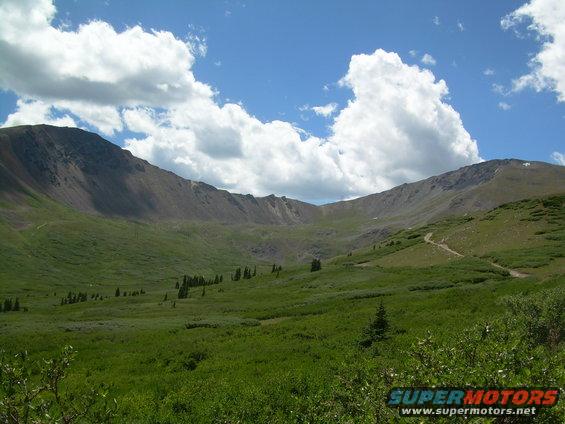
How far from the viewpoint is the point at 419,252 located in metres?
146

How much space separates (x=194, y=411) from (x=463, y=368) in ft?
62.2

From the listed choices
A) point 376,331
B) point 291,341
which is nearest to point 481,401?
point 376,331

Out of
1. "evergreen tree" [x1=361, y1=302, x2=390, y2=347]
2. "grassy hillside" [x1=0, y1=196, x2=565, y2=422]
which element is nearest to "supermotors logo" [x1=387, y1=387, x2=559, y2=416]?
"grassy hillside" [x1=0, y1=196, x2=565, y2=422]

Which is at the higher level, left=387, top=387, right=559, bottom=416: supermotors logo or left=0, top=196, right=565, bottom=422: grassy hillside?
left=387, top=387, right=559, bottom=416: supermotors logo

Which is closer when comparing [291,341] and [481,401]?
[481,401]

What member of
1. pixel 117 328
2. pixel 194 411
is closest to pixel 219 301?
pixel 117 328

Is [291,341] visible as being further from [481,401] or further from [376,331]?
[481,401]

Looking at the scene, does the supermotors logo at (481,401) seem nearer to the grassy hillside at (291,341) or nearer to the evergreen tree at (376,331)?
the grassy hillside at (291,341)

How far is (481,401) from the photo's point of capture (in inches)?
412

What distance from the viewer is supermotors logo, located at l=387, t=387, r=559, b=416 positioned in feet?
33.4

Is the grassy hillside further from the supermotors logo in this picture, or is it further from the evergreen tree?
the evergreen tree

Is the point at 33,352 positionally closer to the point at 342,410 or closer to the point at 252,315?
the point at 252,315

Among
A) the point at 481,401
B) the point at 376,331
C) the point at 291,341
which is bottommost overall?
the point at 291,341

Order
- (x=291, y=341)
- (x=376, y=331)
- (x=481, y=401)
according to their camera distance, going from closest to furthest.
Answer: (x=481, y=401)
(x=376, y=331)
(x=291, y=341)
